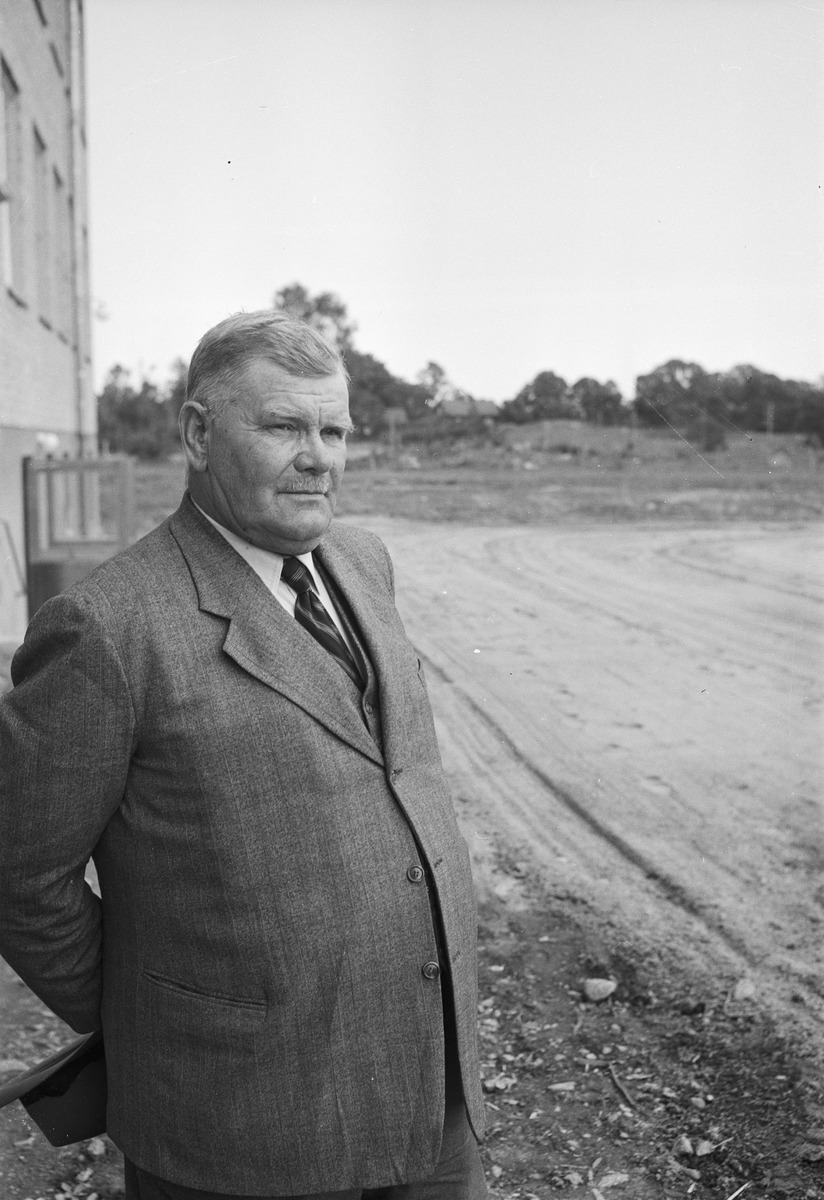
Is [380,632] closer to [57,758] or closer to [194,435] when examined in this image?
[194,435]

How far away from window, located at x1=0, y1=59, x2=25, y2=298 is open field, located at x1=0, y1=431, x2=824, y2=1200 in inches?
86.2

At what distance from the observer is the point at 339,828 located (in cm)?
168

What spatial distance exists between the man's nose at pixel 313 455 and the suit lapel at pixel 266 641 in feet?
0.56

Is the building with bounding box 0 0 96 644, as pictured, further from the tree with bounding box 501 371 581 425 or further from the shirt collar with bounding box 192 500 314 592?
the shirt collar with bounding box 192 500 314 592

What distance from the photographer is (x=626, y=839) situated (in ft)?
17.1

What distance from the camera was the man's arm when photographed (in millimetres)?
1578

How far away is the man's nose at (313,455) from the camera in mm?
1744

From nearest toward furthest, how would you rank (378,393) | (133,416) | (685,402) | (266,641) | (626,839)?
(266,641) → (378,393) → (626,839) → (685,402) → (133,416)

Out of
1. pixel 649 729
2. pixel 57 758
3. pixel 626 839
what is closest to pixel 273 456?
pixel 57 758

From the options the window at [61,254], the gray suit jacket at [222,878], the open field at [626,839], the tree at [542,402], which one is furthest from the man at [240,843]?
the window at [61,254]

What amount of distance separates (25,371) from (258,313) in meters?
7.28

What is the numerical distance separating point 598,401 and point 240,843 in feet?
16.5

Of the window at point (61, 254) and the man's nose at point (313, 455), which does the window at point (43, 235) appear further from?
the man's nose at point (313, 455)

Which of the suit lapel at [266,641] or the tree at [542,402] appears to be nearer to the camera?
the suit lapel at [266,641]
